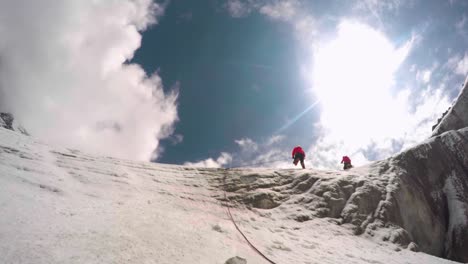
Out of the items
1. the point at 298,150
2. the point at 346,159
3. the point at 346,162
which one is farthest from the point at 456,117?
the point at 298,150

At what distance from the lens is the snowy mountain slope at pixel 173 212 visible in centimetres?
673

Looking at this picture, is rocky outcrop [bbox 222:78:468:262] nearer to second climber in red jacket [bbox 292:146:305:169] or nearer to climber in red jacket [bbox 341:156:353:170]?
climber in red jacket [bbox 341:156:353:170]

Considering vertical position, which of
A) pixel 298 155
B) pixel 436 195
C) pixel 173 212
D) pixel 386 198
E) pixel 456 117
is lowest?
pixel 173 212

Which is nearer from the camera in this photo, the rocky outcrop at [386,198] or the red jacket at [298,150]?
the rocky outcrop at [386,198]

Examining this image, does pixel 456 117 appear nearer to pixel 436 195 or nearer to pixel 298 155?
pixel 436 195

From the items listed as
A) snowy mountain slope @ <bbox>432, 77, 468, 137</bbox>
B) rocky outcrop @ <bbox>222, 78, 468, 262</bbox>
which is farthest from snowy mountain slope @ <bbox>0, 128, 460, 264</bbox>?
snowy mountain slope @ <bbox>432, 77, 468, 137</bbox>

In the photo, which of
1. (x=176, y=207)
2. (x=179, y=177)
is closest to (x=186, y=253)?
(x=176, y=207)

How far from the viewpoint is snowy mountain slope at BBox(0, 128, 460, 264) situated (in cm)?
673

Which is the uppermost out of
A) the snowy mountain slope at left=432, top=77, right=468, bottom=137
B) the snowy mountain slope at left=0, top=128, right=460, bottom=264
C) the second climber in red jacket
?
the snowy mountain slope at left=432, top=77, right=468, bottom=137

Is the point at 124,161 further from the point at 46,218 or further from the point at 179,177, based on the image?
the point at 46,218

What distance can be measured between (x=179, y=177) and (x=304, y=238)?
23.5ft

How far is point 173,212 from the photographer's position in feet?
36.9

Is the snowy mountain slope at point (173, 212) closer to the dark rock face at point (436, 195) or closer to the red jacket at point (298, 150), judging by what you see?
the dark rock face at point (436, 195)

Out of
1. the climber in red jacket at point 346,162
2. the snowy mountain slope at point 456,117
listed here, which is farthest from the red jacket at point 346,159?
the snowy mountain slope at point 456,117
